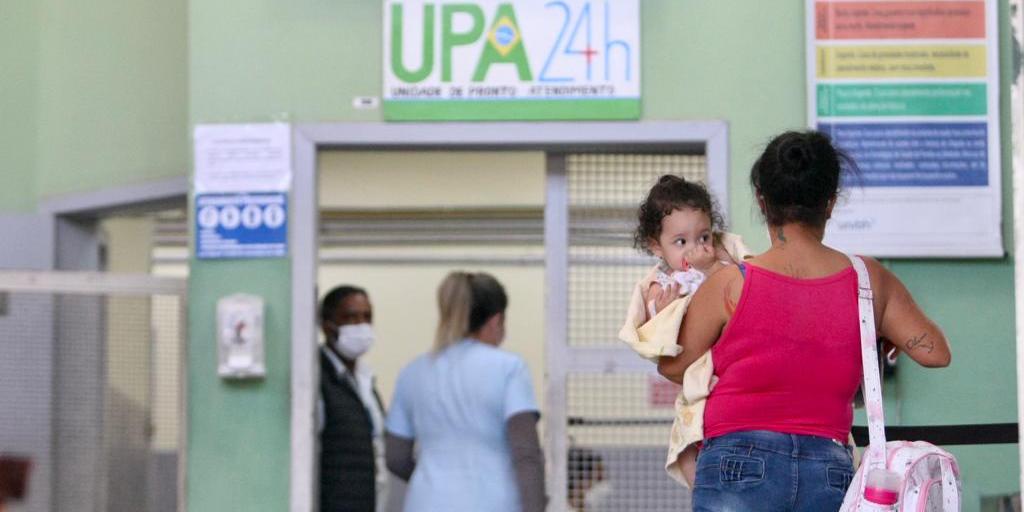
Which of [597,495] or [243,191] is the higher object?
[243,191]

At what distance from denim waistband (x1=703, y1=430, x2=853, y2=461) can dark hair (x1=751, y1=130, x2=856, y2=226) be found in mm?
456

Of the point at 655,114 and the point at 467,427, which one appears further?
the point at 655,114

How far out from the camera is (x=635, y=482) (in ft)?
21.2

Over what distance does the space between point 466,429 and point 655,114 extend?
4.56ft

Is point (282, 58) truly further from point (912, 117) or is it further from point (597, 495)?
point (912, 117)

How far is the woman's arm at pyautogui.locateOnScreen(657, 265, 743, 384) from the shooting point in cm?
358

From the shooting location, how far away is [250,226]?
642cm

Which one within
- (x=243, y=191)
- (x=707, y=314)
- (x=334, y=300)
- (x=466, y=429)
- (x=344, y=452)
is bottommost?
(x=344, y=452)

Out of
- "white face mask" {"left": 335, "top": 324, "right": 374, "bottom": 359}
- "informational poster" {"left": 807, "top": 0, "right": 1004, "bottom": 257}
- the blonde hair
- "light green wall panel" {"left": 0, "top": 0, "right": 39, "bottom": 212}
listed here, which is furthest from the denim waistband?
"light green wall panel" {"left": 0, "top": 0, "right": 39, "bottom": 212}

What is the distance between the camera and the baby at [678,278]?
3.66 metres

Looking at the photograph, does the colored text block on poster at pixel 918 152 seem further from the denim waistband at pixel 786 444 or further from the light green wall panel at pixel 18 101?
the light green wall panel at pixel 18 101

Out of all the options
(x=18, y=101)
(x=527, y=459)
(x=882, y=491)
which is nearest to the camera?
(x=882, y=491)

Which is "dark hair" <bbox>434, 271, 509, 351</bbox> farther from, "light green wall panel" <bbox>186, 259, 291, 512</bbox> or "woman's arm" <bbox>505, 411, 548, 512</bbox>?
"light green wall panel" <bbox>186, 259, 291, 512</bbox>

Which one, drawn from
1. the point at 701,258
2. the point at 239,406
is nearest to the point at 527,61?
the point at 239,406
